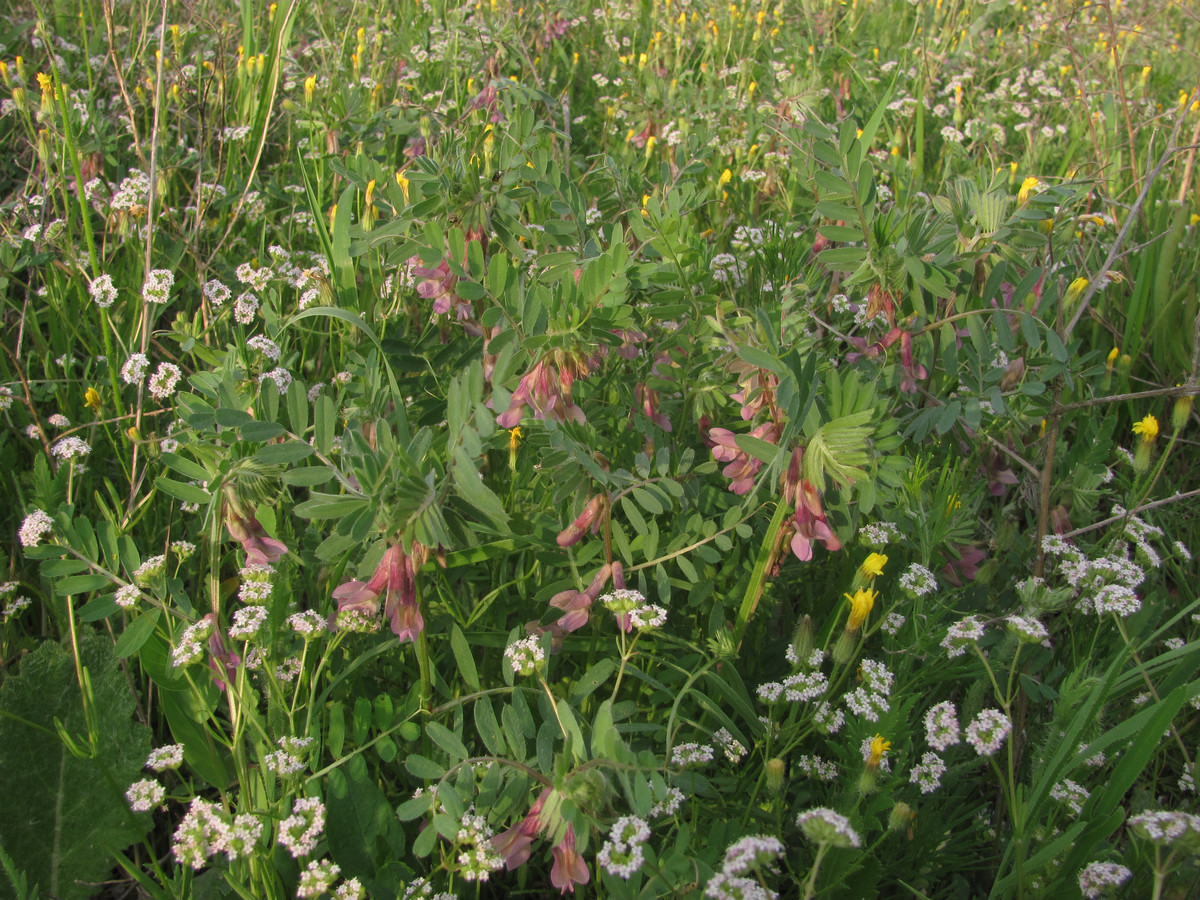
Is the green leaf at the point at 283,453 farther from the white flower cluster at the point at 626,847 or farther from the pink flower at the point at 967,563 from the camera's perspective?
the pink flower at the point at 967,563

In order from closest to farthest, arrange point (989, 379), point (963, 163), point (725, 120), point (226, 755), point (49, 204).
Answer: point (226, 755), point (989, 379), point (49, 204), point (963, 163), point (725, 120)

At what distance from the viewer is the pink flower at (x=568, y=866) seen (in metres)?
1.14

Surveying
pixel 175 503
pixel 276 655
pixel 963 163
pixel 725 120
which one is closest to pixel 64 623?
pixel 175 503

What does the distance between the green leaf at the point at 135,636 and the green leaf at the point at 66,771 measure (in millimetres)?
118

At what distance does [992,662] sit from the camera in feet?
4.89

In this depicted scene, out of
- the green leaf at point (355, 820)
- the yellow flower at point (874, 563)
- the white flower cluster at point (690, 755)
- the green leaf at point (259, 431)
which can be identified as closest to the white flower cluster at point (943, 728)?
the yellow flower at point (874, 563)

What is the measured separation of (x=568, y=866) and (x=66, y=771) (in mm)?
893

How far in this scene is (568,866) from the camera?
1.15m

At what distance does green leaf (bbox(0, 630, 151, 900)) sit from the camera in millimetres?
1400

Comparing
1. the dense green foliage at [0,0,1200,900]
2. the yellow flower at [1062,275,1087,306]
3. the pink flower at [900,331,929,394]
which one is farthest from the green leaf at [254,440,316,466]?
the yellow flower at [1062,275,1087,306]

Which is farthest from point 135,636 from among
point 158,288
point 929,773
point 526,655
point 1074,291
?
point 1074,291

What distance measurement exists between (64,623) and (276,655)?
1.63 feet

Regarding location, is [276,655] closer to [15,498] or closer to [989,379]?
→ [15,498]

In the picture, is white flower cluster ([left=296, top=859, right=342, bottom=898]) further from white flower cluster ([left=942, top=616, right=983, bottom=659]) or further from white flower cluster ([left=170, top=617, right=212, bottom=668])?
white flower cluster ([left=942, top=616, right=983, bottom=659])
